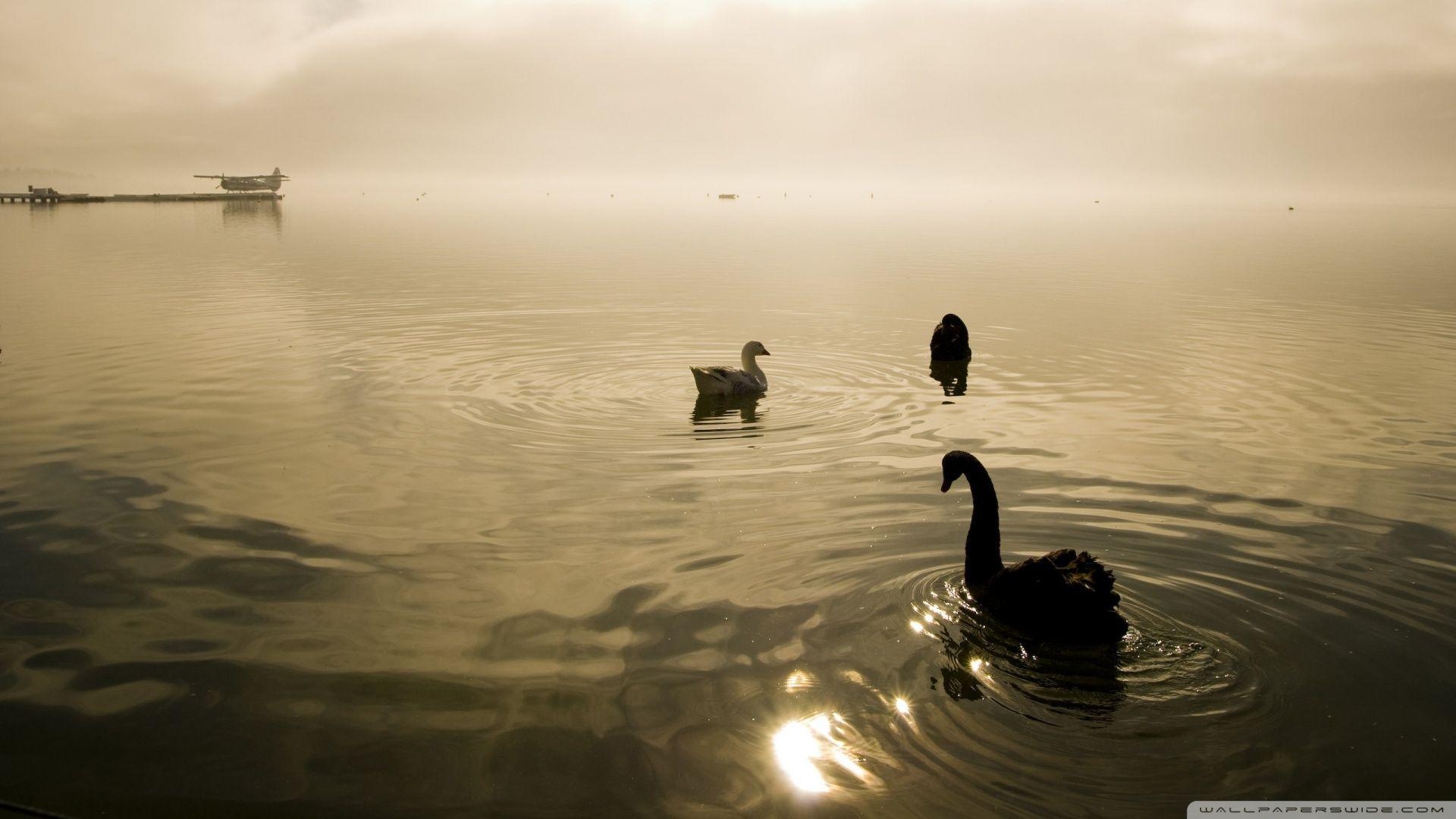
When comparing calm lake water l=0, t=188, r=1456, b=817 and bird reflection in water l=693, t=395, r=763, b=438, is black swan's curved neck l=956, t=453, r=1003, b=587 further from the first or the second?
bird reflection in water l=693, t=395, r=763, b=438

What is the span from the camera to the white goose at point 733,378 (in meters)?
18.6

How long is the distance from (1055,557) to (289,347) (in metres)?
19.6

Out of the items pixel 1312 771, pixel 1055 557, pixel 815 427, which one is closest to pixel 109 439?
pixel 815 427

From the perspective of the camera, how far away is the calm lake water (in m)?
7.47

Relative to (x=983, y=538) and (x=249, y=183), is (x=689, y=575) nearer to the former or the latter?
(x=983, y=538)

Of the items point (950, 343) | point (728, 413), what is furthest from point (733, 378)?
point (950, 343)

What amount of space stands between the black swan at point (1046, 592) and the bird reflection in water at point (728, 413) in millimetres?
6873

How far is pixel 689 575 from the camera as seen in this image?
10758 mm

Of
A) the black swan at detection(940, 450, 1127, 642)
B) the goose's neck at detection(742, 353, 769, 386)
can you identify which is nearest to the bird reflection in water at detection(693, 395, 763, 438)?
the goose's neck at detection(742, 353, 769, 386)

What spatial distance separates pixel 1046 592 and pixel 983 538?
45.3 inches

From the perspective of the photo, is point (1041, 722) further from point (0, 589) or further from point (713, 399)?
point (713, 399)

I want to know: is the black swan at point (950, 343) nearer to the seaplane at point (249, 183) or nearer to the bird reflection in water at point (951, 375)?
the bird reflection in water at point (951, 375)

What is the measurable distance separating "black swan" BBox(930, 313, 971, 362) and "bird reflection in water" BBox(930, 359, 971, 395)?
4.6 inches

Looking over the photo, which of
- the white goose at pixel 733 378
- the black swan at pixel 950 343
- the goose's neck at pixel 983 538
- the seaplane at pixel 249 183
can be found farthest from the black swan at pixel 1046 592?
the seaplane at pixel 249 183
